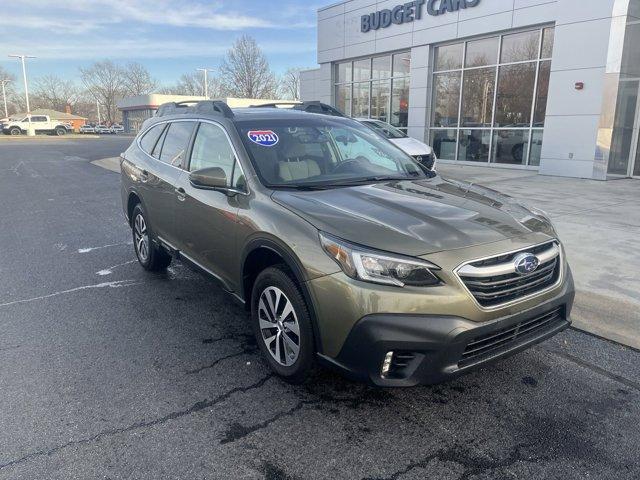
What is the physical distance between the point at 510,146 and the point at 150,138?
13.1 m

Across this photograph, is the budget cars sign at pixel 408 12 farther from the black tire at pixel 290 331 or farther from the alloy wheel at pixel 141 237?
the black tire at pixel 290 331

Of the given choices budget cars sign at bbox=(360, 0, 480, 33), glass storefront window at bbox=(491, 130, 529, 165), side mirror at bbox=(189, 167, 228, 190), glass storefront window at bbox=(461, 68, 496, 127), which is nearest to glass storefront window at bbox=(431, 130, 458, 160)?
glass storefront window at bbox=(461, 68, 496, 127)

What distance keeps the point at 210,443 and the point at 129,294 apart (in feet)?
8.84

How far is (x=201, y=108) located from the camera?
4.59 meters

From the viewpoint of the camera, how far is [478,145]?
16781mm

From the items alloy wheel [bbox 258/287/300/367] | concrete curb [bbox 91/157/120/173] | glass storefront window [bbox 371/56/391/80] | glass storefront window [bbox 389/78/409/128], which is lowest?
concrete curb [bbox 91/157/120/173]

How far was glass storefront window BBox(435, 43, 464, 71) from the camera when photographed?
17.2 metres

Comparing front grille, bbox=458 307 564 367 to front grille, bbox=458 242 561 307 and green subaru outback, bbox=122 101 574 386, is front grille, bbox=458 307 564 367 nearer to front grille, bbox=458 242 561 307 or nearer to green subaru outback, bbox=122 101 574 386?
green subaru outback, bbox=122 101 574 386

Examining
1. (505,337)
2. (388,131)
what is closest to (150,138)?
(505,337)

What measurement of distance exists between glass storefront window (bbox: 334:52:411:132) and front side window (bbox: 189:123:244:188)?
1616 cm

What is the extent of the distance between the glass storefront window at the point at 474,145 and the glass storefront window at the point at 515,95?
2.13ft

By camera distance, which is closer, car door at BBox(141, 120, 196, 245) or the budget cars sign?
car door at BBox(141, 120, 196, 245)

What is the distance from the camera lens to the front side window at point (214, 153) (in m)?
3.71

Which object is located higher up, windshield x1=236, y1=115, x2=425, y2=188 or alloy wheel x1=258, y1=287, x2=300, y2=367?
windshield x1=236, y1=115, x2=425, y2=188
